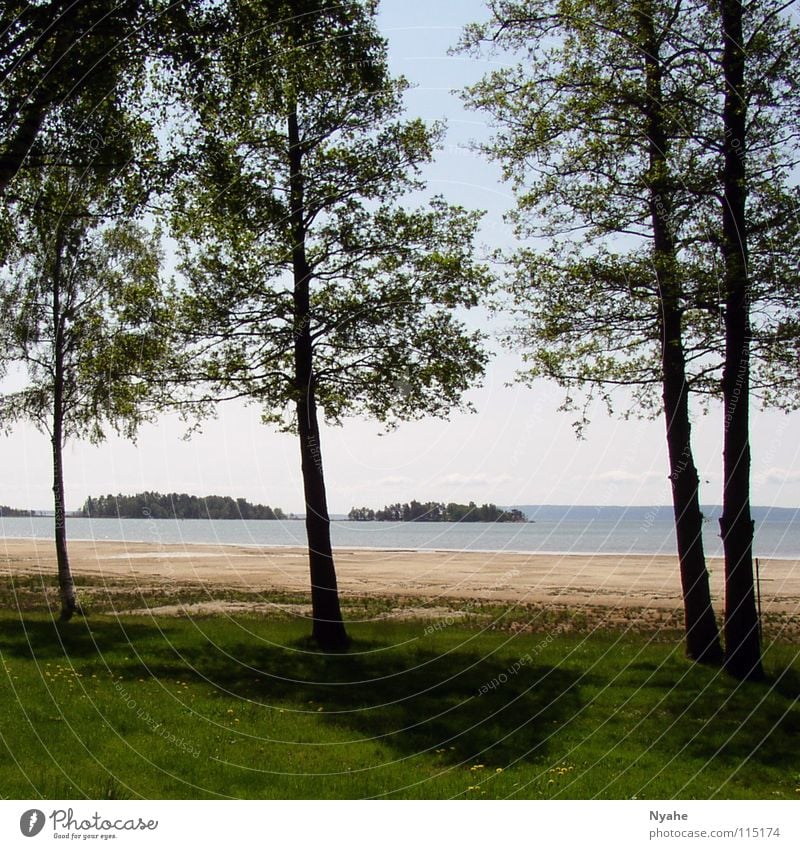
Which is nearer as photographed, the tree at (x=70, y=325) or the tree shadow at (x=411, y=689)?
the tree shadow at (x=411, y=689)

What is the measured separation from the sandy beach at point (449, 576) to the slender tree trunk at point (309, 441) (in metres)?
15.8

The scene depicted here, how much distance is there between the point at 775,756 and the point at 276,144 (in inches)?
515

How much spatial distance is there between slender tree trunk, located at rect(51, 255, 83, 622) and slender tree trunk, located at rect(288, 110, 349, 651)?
23.9ft

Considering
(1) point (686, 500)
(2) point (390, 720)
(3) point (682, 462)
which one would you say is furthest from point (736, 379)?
(2) point (390, 720)

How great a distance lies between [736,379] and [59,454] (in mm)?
16119

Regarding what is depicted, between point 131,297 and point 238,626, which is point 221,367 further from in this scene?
point 238,626

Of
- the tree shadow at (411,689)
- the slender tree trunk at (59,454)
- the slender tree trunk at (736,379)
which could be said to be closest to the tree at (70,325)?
the slender tree trunk at (59,454)

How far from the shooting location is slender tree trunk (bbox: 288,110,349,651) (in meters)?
16.6

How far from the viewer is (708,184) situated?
45.1 feet

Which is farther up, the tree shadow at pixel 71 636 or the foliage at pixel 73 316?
the foliage at pixel 73 316

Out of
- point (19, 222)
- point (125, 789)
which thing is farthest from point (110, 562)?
point (125, 789)

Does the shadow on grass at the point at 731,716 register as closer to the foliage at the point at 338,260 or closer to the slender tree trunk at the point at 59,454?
the foliage at the point at 338,260

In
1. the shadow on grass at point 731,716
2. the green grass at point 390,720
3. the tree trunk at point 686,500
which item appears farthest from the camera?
the tree trunk at point 686,500

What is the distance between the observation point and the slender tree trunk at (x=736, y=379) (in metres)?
13.3
